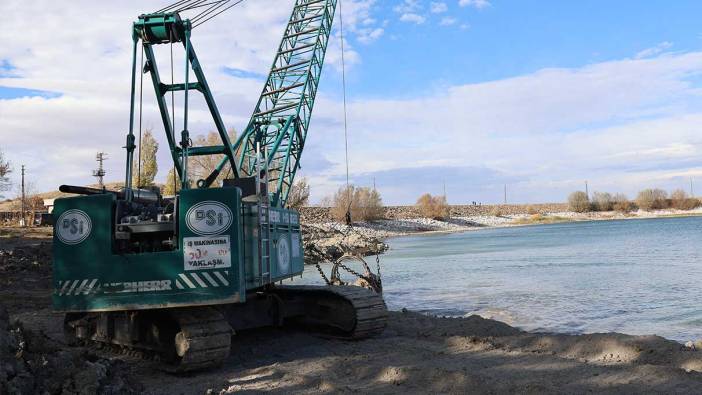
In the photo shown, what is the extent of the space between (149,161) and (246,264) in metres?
39.5

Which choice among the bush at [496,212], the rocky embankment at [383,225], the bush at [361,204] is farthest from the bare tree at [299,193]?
the bush at [496,212]

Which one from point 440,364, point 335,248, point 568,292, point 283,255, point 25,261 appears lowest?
point 568,292

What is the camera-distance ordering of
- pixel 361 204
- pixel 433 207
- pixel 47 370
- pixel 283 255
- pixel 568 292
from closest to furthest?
pixel 47 370 < pixel 283 255 < pixel 568 292 < pixel 361 204 < pixel 433 207

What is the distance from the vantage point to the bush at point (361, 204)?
78.0 m

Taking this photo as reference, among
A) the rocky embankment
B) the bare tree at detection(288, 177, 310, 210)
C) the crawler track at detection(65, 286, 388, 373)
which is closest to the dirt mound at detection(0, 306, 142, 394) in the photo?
the crawler track at detection(65, 286, 388, 373)

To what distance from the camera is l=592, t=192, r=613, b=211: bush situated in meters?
116

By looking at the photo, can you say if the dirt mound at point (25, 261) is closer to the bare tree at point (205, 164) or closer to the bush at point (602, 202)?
the bare tree at point (205, 164)

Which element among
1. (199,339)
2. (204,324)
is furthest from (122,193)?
(199,339)

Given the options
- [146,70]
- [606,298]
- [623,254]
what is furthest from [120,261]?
[623,254]

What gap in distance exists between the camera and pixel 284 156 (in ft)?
105

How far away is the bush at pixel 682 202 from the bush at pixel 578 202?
15.7 meters

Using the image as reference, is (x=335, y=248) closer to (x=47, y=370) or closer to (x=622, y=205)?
(x=47, y=370)

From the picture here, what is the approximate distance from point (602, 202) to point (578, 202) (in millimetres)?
4205

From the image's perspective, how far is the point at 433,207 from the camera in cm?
10069
